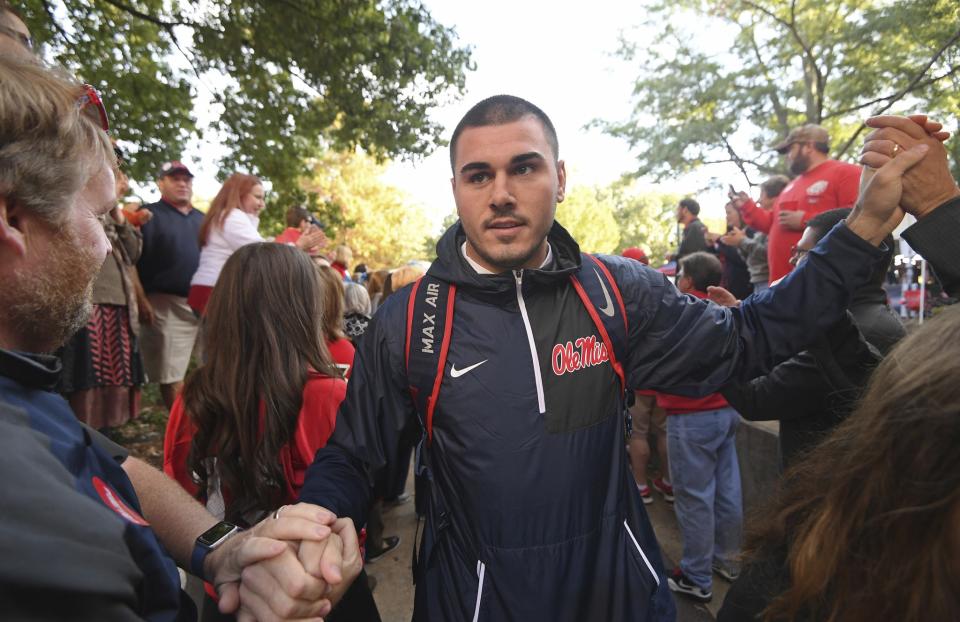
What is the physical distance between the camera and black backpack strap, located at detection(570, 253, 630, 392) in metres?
1.69

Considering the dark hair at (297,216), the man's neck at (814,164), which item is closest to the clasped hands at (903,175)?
the man's neck at (814,164)

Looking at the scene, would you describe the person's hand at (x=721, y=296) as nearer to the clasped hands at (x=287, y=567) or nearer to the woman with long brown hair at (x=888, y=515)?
the woman with long brown hair at (x=888, y=515)

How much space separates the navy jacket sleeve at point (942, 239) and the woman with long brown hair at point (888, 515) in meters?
0.56

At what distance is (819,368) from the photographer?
188 cm

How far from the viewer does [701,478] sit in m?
3.15

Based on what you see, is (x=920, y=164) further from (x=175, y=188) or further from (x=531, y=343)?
(x=175, y=188)

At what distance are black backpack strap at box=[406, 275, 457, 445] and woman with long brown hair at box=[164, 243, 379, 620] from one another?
0.57m

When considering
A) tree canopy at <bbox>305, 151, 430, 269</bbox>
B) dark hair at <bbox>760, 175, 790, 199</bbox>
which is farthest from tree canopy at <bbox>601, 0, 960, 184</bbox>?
tree canopy at <bbox>305, 151, 430, 269</bbox>

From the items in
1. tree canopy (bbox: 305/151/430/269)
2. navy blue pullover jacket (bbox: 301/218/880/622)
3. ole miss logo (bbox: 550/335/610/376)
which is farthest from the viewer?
tree canopy (bbox: 305/151/430/269)

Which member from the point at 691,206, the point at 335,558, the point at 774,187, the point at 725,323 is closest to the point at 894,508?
the point at 725,323

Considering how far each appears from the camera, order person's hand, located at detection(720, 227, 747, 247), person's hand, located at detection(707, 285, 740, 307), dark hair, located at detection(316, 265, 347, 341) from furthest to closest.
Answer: person's hand, located at detection(720, 227, 747, 247) → dark hair, located at detection(316, 265, 347, 341) → person's hand, located at detection(707, 285, 740, 307)

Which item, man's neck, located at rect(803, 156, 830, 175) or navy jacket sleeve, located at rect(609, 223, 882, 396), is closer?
navy jacket sleeve, located at rect(609, 223, 882, 396)

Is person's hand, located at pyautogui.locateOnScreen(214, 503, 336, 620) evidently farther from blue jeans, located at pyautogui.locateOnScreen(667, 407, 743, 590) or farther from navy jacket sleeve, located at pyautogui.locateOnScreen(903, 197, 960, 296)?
blue jeans, located at pyautogui.locateOnScreen(667, 407, 743, 590)

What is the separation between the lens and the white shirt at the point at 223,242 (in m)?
3.96
